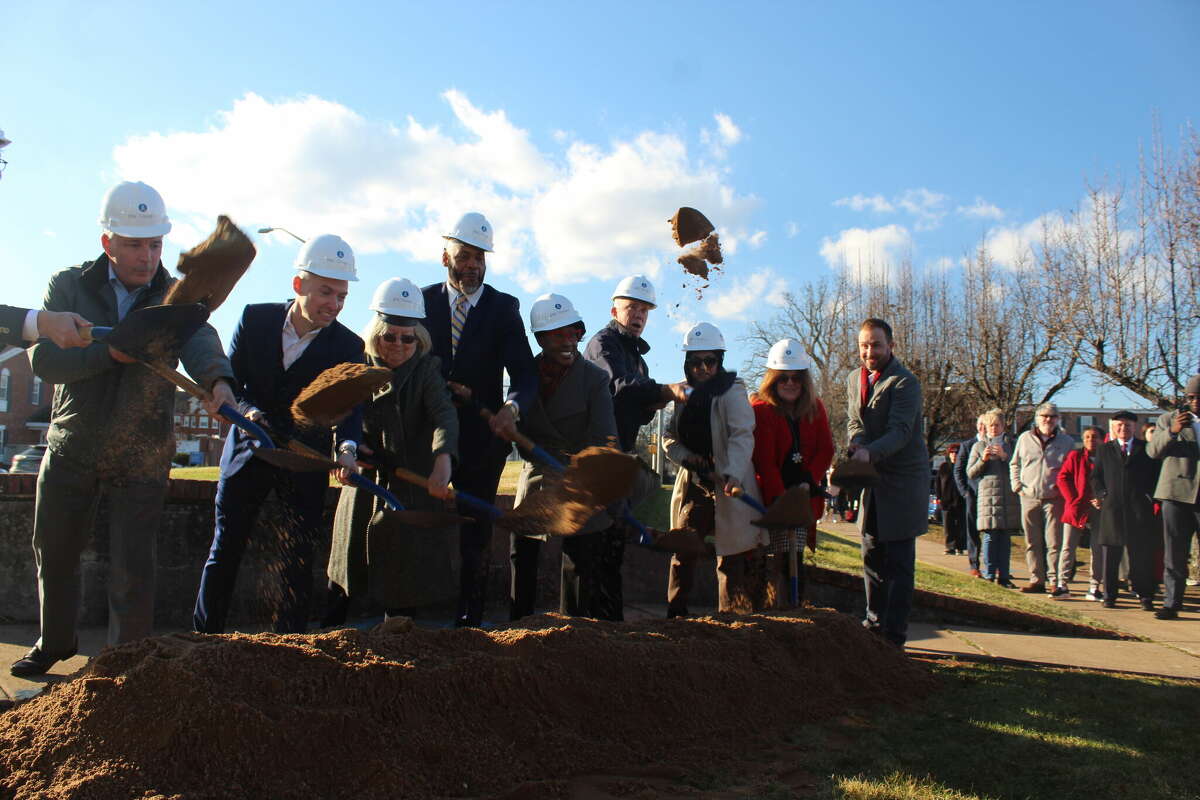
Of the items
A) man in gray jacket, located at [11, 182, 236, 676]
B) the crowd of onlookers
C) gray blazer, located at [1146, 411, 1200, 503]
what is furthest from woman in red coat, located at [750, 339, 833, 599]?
gray blazer, located at [1146, 411, 1200, 503]

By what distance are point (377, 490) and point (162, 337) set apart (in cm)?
104

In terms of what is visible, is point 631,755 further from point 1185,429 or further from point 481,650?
point 1185,429

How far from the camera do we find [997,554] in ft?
32.1

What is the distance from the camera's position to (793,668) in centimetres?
396

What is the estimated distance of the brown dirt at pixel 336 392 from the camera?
11.6 ft

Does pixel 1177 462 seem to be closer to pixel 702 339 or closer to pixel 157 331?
pixel 702 339

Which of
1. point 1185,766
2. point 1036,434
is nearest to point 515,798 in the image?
point 1185,766

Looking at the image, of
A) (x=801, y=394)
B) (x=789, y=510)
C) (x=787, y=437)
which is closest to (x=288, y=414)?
(x=789, y=510)

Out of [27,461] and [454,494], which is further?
[27,461]

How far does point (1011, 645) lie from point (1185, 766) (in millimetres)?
2509

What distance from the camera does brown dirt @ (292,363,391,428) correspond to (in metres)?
3.54

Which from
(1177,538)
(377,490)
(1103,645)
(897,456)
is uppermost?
(897,456)

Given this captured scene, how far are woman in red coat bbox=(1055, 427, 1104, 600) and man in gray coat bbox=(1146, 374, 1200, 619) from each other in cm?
98

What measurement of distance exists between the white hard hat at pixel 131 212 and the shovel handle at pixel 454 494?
139cm
